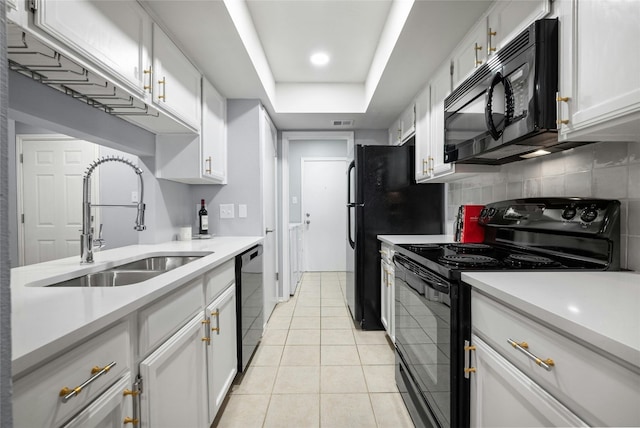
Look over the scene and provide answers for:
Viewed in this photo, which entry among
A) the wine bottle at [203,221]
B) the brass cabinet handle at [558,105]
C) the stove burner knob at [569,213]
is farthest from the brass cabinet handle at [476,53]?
the wine bottle at [203,221]

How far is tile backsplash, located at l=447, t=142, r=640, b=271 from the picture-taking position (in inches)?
42.6

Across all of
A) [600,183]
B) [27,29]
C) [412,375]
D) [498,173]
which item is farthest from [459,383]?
[27,29]

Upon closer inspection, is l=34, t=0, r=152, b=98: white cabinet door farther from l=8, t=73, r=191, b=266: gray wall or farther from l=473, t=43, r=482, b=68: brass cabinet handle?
l=473, t=43, r=482, b=68: brass cabinet handle

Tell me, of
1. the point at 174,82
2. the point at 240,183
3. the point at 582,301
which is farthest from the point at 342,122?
the point at 582,301

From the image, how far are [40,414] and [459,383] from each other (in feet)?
3.91

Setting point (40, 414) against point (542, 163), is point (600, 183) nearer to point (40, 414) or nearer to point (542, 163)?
point (542, 163)

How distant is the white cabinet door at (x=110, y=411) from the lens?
26.7 inches

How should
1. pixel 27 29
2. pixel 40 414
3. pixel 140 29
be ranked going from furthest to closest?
1. pixel 140 29
2. pixel 27 29
3. pixel 40 414

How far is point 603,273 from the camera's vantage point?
106cm

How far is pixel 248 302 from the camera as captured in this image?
2.11 meters

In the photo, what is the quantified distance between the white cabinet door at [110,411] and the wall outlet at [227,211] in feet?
6.43

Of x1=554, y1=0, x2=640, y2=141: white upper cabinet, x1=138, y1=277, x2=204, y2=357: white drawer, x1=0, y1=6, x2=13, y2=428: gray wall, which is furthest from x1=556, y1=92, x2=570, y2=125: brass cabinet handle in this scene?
x1=138, y1=277, x2=204, y2=357: white drawer

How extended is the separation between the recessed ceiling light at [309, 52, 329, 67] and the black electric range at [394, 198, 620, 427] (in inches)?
73.8

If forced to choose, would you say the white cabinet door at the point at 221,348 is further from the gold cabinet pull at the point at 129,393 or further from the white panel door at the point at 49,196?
the white panel door at the point at 49,196
